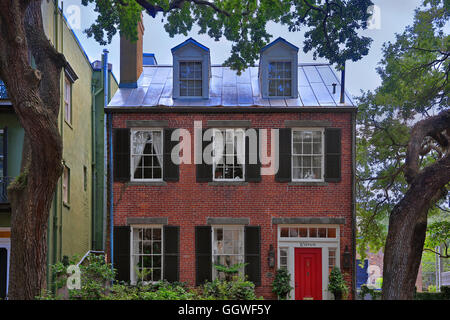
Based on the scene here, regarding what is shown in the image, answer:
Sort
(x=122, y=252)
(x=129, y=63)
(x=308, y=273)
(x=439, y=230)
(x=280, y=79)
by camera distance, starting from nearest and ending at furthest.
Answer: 1. (x=122, y=252)
2. (x=308, y=273)
3. (x=280, y=79)
4. (x=129, y=63)
5. (x=439, y=230)

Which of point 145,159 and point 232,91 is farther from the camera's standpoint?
point 232,91

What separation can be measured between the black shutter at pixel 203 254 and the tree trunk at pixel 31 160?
27.5 feet

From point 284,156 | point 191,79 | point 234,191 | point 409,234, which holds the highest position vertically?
point 191,79

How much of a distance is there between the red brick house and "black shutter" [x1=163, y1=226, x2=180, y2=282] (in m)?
0.03

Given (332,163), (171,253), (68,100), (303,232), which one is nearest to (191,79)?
A: (68,100)

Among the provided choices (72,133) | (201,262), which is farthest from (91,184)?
(201,262)

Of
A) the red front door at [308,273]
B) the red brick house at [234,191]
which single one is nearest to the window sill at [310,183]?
the red brick house at [234,191]

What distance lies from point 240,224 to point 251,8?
7091mm

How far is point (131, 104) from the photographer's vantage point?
68.5 ft

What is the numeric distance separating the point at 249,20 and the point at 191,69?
519cm

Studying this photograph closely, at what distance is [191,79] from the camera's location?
22047mm

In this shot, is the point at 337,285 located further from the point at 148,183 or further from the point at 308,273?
the point at 148,183

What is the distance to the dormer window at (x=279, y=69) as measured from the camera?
71.8ft

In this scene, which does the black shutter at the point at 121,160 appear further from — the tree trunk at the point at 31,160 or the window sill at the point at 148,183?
the tree trunk at the point at 31,160
